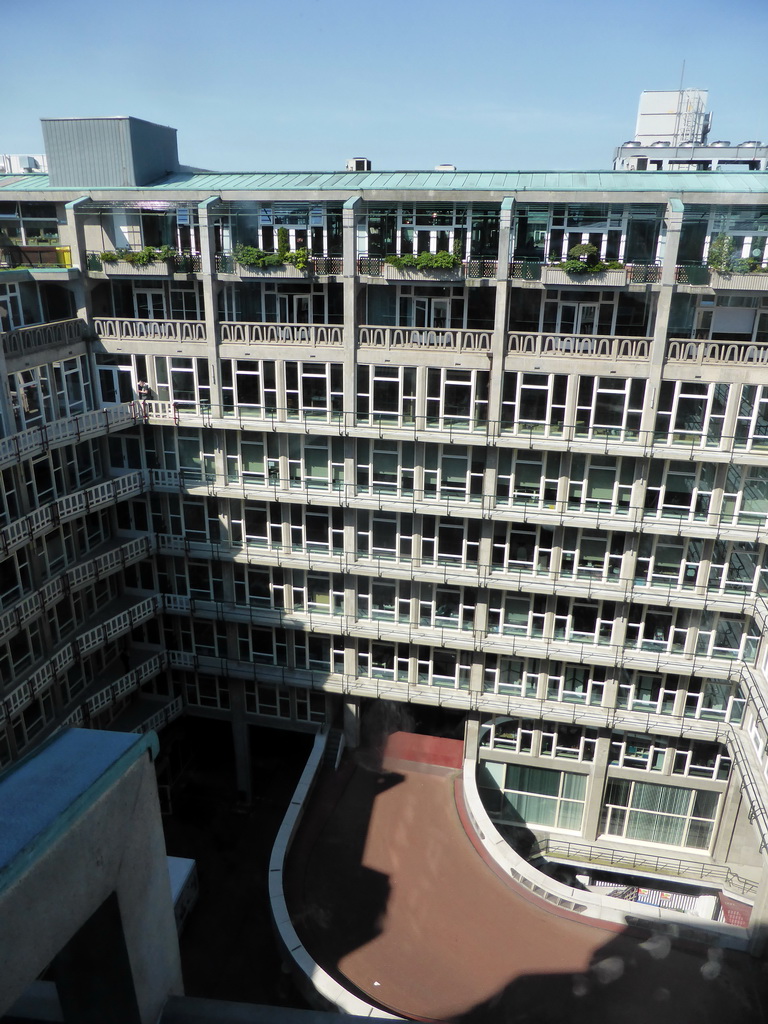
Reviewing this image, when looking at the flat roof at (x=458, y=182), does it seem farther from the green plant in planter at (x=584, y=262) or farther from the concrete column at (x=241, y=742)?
the concrete column at (x=241, y=742)

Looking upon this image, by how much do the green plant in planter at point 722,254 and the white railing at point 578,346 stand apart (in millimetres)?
2793

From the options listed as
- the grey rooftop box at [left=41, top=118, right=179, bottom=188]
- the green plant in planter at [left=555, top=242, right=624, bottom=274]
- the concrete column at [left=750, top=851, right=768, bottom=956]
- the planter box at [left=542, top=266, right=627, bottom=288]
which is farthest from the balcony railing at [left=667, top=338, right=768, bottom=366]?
the grey rooftop box at [left=41, top=118, right=179, bottom=188]

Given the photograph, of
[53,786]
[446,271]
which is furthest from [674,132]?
[53,786]

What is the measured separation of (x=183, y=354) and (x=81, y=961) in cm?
2344

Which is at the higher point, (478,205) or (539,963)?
(478,205)

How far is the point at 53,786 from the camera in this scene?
3.82m

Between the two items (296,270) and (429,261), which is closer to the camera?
(429,261)

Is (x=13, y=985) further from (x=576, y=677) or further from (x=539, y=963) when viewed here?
(x=576, y=677)

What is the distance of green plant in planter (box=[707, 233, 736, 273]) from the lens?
70.8 feet

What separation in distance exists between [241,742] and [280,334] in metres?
16.6

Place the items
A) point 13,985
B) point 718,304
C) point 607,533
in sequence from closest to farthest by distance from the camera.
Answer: point 13,985
point 718,304
point 607,533

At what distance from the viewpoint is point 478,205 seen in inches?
912

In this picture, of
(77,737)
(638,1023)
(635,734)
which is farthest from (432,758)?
(77,737)

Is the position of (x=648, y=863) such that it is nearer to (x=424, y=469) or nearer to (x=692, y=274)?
(x=424, y=469)
